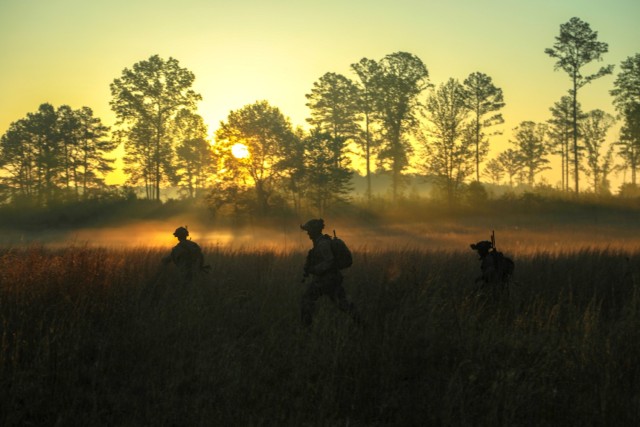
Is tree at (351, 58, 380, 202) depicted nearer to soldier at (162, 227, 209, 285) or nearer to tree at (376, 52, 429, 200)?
tree at (376, 52, 429, 200)

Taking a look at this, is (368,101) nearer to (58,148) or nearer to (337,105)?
(337,105)

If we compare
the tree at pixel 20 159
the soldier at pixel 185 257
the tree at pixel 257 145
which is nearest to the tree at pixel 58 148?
the tree at pixel 20 159

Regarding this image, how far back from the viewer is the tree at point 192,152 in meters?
42.5

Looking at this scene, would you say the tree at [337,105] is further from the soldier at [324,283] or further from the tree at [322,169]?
the soldier at [324,283]

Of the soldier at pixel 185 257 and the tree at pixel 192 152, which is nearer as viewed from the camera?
the soldier at pixel 185 257

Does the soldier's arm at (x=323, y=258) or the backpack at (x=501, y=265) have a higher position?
the soldier's arm at (x=323, y=258)

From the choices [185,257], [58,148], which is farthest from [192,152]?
[185,257]

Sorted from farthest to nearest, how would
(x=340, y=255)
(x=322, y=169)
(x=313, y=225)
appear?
(x=322, y=169), (x=313, y=225), (x=340, y=255)

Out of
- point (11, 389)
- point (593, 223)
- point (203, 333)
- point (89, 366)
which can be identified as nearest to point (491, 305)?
point (203, 333)

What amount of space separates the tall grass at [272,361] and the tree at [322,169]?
92.0 ft

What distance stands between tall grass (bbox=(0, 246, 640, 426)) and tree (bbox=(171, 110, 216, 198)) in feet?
105

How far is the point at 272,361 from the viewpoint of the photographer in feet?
21.2

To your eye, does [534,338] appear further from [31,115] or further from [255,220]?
[31,115]

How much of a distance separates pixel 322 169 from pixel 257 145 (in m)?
5.21
